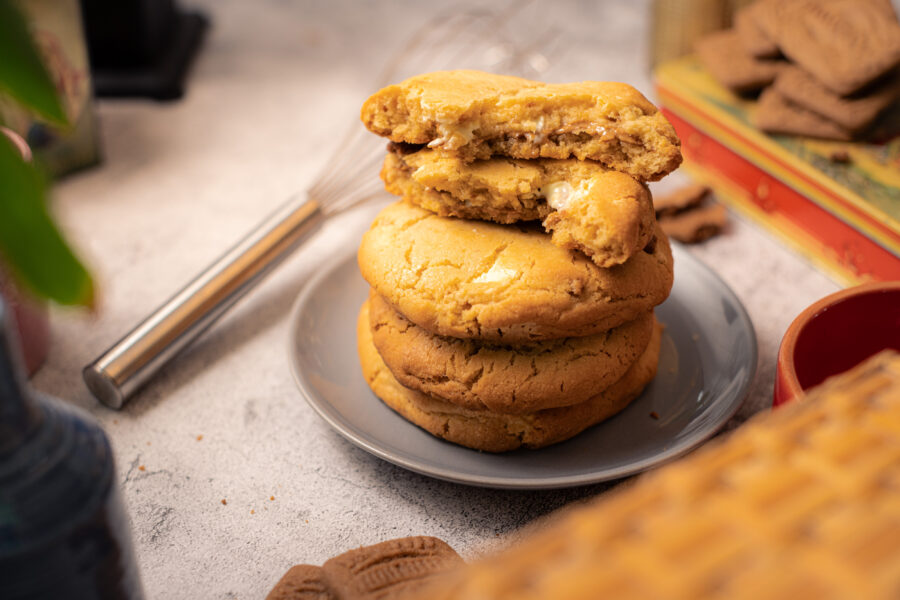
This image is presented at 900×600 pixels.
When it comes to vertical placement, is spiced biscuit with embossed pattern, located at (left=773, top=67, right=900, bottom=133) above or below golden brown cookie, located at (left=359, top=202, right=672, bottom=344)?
below

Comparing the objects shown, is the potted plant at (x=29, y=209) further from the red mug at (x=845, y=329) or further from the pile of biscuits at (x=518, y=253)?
the red mug at (x=845, y=329)

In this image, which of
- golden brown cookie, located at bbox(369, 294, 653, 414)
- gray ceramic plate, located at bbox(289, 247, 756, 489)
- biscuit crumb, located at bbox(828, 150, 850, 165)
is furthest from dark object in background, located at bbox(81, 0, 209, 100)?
biscuit crumb, located at bbox(828, 150, 850, 165)

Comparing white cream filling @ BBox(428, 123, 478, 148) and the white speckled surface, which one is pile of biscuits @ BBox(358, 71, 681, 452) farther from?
the white speckled surface

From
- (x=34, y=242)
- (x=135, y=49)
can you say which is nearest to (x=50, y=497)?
(x=34, y=242)

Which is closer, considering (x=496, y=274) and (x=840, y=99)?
(x=496, y=274)

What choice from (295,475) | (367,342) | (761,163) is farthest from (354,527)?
(761,163)

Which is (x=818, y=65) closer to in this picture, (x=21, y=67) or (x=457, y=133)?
(x=457, y=133)

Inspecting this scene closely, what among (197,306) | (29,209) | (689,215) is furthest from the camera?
(689,215)
